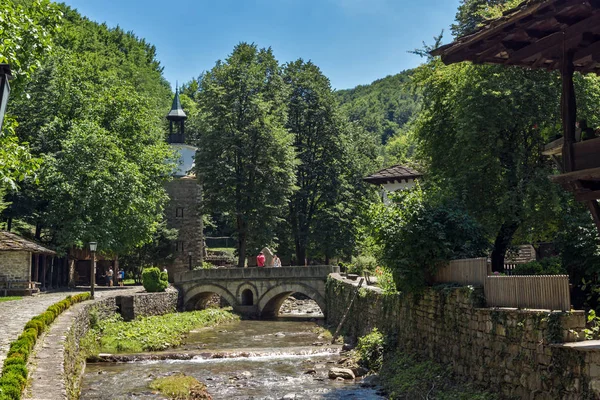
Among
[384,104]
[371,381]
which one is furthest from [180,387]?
[384,104]

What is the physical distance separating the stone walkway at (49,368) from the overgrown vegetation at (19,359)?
0.67 feet

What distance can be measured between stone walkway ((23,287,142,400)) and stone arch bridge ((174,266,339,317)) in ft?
66.1

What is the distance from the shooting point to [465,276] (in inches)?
596

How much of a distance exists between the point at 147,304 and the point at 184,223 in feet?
58.4

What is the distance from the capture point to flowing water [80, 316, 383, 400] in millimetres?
16766

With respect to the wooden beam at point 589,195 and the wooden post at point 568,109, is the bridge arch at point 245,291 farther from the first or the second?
the wooden post at point 568,109

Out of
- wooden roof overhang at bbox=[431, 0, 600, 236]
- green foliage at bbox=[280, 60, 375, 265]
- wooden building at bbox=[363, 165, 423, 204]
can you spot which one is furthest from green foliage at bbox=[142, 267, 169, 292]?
wooden roof overhang at bbox=[431, 0, 600, 236]

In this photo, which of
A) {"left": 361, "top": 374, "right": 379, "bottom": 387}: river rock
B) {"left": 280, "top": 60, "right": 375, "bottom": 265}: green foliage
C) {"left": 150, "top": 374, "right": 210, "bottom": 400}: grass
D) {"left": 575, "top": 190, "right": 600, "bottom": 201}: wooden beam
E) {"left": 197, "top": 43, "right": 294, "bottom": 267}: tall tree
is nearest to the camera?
{"left": 575, "top": 190, "right": 600, "bottom": 201}: wooden beam

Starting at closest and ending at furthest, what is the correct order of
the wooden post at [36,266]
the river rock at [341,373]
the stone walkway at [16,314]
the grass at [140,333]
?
the stone walkway at [16,314], the river rock at [341,373], the grass at [140,333], the wooden post at [36,266]

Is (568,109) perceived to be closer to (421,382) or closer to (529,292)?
(529,292)

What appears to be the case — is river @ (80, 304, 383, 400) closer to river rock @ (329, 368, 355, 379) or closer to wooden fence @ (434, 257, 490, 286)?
river rock @ (329, 368, 355, 379)

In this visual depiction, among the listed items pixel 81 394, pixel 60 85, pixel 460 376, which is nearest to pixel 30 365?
pixel 81 394

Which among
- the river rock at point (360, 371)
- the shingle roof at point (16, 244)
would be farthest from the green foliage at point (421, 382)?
the shingle roof at point (16, 244)

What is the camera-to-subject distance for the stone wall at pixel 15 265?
3077 centimetres
